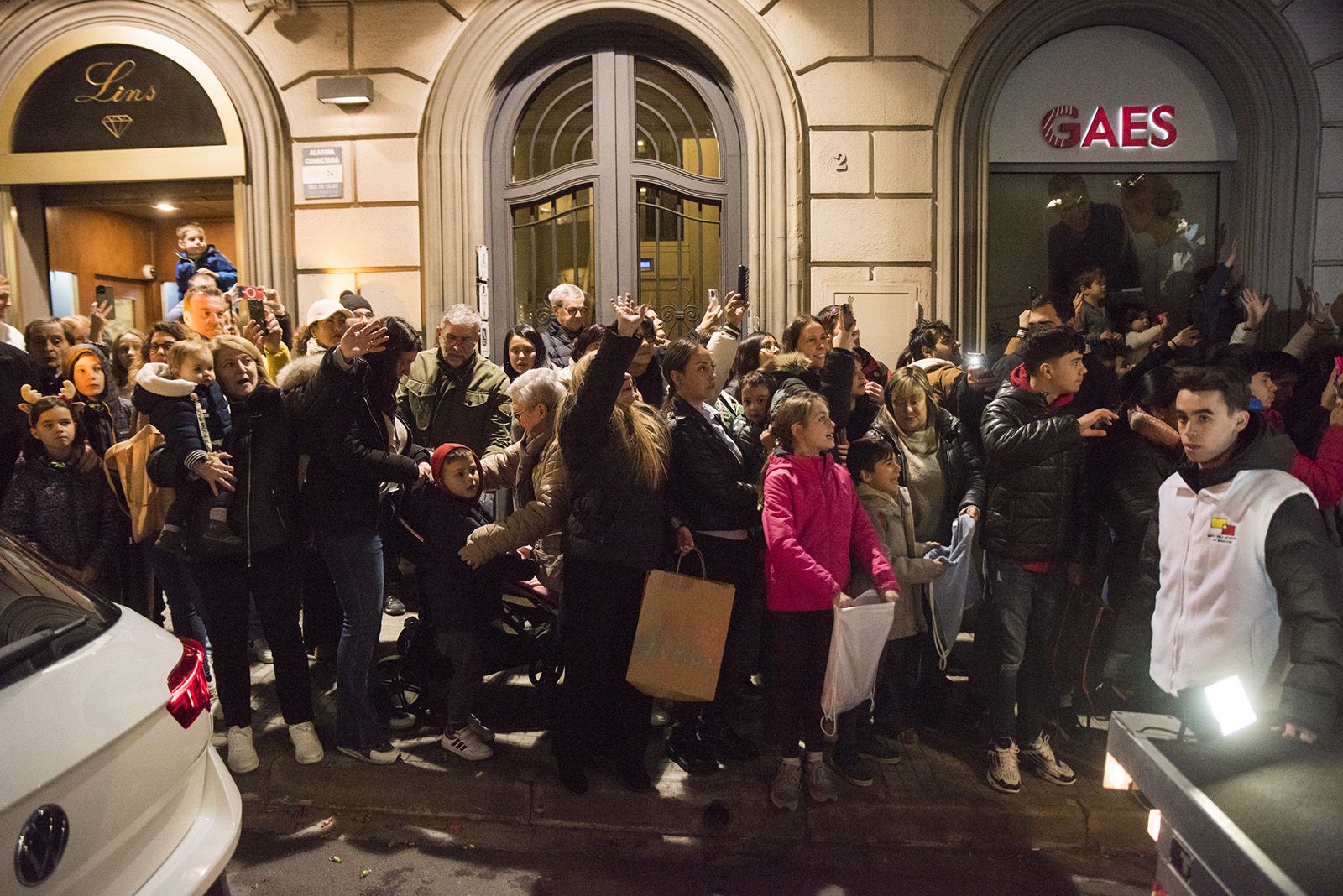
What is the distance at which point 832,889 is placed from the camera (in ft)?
11.9

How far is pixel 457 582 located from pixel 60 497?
88.1 inches

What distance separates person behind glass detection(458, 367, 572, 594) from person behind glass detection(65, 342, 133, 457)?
88.0 inches

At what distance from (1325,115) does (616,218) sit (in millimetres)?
6244

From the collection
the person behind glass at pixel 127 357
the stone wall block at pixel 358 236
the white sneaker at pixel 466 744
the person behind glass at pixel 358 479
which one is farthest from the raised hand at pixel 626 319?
the stone wall block at pixel 358 236

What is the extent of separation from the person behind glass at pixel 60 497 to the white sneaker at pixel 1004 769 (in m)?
4.54

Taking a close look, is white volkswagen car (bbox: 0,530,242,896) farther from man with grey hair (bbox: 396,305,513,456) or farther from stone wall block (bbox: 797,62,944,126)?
stone wall block (bbox: 797,62,944,126)

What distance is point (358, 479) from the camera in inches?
166

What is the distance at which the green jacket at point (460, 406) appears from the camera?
5711 millimetres

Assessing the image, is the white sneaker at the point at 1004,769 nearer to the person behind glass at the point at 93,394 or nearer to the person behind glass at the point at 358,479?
the person behind glass at the point at 358,479

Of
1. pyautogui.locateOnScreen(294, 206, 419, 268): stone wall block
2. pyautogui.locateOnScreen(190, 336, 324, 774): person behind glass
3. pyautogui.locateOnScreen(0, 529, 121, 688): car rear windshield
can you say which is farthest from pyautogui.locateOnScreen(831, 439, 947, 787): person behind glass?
pyautogui.locateOnScreen(294, 206, 419, 268): stone wall block

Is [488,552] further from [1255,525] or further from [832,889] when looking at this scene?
[1255,525]

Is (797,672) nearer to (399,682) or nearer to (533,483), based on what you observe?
(533,483)

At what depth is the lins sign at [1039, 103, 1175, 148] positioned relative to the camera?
27.9ft

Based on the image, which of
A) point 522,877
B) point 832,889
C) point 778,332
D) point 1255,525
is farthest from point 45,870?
point 778,332
